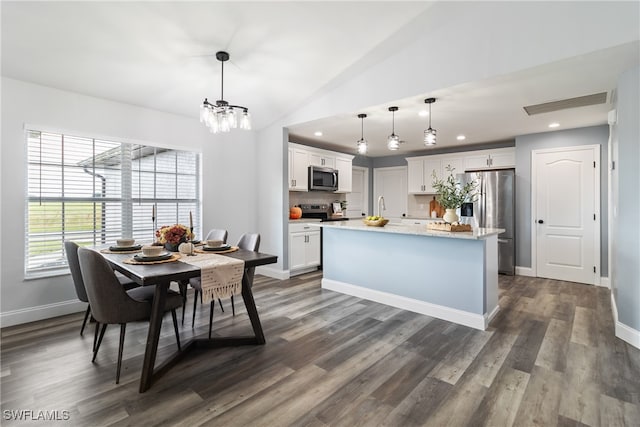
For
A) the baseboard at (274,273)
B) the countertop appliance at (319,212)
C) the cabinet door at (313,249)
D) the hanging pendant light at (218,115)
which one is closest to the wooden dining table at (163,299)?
the hanging pendant light at (218,115)

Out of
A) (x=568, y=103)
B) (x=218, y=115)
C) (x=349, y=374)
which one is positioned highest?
(x=568, y=103)

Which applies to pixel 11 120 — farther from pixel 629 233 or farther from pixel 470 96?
pixel 629 233

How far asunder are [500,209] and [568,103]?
6.45 ft

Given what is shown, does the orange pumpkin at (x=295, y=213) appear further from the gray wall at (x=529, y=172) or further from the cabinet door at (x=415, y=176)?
the gray wall at (x=529, y=172)

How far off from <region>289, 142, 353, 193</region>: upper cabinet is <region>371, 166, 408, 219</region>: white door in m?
1.35

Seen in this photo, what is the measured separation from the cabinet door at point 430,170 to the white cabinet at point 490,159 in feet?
1.74

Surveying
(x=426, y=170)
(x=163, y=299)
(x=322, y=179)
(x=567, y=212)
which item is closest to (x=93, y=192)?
(x=163, y=299)

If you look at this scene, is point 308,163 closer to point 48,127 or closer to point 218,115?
point 218,115

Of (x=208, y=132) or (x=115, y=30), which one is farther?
(x=208, y=132)

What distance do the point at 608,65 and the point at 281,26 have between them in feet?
8.94

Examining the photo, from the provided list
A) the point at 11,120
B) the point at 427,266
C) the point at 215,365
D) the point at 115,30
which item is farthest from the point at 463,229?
the point at 11,120

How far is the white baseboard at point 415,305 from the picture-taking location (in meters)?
3.00

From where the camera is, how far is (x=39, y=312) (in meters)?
3.19

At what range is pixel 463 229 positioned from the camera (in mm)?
3154
